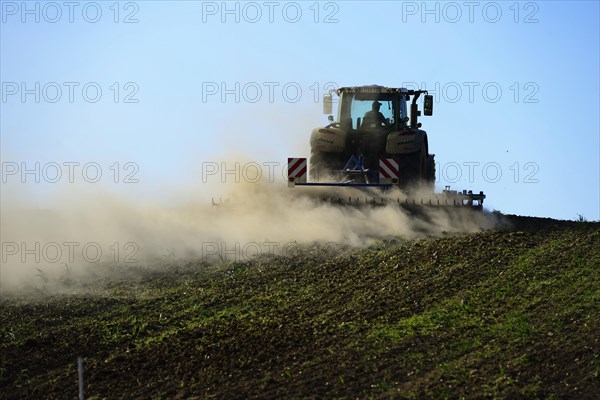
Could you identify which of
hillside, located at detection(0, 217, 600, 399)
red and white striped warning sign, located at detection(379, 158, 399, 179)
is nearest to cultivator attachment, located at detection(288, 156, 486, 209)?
red and white striped warning sign, located at detection(379, 158, 399, 179)

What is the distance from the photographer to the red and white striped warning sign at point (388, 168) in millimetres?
19625

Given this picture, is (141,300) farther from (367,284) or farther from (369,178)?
(369,178)

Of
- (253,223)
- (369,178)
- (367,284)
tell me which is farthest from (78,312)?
(369,178)

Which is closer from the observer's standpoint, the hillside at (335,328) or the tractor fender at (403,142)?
the hillside at (335,328)

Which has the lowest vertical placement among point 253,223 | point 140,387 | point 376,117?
point 140,387

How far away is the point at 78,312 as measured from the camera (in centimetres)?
1369

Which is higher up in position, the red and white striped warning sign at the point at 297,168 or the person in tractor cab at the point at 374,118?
the person in tractor cab at the point at 374,118

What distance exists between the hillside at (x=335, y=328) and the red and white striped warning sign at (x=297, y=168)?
11.0 feet

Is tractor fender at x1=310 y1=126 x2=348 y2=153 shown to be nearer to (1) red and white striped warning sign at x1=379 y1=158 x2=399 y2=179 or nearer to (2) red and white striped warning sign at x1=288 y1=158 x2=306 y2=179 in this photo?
(2) red and white striped warning sign at x1=288 y1=158 x2=306 y2=179

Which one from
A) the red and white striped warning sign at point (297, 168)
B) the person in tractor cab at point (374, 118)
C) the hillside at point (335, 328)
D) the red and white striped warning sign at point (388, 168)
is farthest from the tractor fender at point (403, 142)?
the hillside at point (335, 328)

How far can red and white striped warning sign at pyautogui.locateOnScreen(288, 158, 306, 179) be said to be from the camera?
64.5 feet

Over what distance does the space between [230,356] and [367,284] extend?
3.74 m

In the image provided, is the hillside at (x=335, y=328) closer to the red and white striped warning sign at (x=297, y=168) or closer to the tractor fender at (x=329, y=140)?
the red and white striped warning sign at (x=297, y=168)

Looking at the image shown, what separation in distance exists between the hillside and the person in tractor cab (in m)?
4.60
